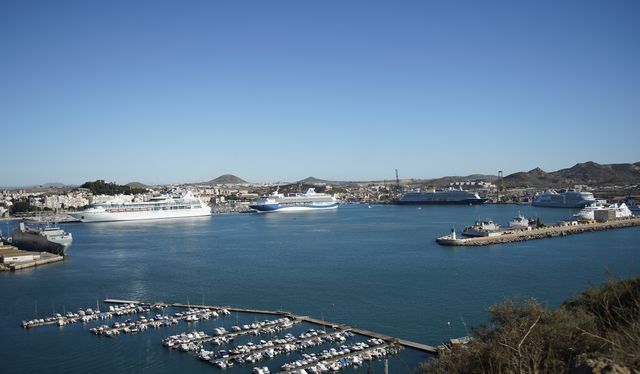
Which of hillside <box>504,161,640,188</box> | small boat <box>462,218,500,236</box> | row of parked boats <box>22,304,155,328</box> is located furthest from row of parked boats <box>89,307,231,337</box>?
hillside <box>504,161,640,188</box>

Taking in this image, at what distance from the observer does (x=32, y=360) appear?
4633 millimetres

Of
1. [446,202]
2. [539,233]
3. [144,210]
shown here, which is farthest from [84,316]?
[446,202]

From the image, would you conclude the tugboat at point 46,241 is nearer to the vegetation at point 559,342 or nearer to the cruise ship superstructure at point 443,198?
the vegetation at point 559,342

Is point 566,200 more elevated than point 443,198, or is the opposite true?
point 443,198

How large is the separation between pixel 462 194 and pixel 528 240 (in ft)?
55.9

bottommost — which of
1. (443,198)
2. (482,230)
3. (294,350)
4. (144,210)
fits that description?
(294,350)

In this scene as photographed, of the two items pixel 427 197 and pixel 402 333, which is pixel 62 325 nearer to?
pixel 402 333

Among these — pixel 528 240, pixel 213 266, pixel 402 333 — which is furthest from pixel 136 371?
pixel 528 240

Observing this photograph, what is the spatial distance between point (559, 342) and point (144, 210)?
21.0 meters

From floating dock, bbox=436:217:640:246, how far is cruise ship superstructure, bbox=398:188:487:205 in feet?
42.7

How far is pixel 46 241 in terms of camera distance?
11.1 m

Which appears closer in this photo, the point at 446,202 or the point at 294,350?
the point at 294,350

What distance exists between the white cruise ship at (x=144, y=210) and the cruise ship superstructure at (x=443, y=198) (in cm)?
1268

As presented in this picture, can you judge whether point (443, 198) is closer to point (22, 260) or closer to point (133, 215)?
point (133, 215)
